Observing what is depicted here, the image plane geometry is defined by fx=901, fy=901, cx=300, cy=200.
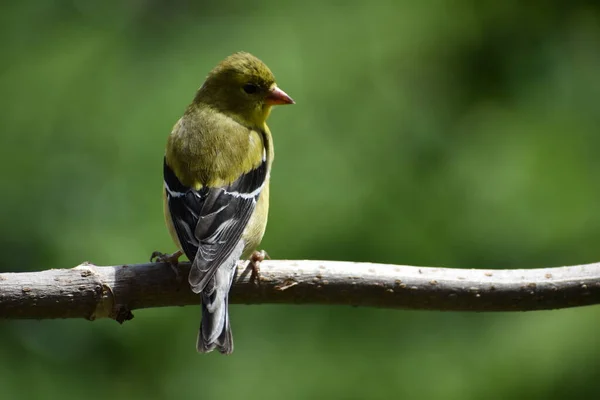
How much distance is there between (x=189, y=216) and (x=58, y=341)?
108 centimetres

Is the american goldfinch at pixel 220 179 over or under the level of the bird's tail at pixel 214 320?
over

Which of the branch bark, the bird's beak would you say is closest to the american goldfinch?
the bird's beak

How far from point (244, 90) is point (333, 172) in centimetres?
59

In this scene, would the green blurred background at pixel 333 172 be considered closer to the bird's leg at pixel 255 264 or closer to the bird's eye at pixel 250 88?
the bird's eye at pixel 250 88

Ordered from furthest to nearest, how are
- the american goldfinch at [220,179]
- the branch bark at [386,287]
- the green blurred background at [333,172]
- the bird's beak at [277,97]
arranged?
1. the bird's beak at [277,97]
2. the green blurred background at [333,172]
3. the american goldfinch at [220,179]
4. the branch bark at [386,287]

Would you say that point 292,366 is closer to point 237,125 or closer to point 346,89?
point 237,125

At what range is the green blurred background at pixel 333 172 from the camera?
3.80 m

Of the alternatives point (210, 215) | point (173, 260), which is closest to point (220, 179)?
point (210, 215)

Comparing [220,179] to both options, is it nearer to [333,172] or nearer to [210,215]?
[210,215]

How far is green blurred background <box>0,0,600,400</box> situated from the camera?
12.5 feet

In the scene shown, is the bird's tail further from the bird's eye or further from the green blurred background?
the bird's eye

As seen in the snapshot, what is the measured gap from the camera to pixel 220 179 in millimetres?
3535

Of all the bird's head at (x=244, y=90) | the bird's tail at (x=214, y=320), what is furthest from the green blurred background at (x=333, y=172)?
the bird's tail at (x=214, y=320)

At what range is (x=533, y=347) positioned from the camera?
12.0 feet
